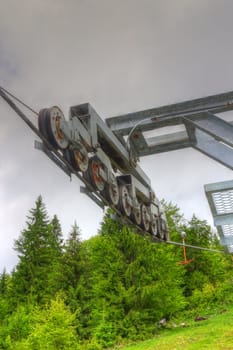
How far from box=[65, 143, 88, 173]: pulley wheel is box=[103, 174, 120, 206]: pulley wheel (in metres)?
0.54

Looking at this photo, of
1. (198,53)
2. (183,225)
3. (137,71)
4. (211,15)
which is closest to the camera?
(211,15)

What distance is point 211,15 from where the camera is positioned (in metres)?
4.36

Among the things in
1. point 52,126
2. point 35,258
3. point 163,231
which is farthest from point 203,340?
point 35,258

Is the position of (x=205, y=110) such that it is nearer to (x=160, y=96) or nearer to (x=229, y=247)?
(x=160, y=96)

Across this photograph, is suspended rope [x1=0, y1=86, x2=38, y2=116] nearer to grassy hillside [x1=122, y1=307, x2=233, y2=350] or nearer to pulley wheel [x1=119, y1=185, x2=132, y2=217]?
pulley wheel [x1=119, y1=185, x2=132, y2=217]

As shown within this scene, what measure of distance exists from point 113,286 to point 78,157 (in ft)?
64.8

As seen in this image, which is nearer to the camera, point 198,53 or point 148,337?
point 198,53

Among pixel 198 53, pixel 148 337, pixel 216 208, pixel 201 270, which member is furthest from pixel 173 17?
pixel 201 270

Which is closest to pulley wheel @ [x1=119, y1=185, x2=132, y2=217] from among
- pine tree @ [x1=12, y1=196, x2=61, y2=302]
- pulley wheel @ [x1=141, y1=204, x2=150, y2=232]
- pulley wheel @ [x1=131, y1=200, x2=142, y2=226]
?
pulley wheel @ [x1=131, y1=200, x2=142, y2=226]

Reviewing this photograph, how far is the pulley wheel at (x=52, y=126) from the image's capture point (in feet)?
8.34

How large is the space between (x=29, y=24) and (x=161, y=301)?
63.1ft

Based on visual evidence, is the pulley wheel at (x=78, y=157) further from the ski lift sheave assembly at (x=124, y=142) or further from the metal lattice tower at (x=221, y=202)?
the metal lattice tower at (x=221, y=202)

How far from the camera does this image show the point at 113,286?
2138 cm

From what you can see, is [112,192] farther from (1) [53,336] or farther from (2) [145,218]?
(1) [53,336]
